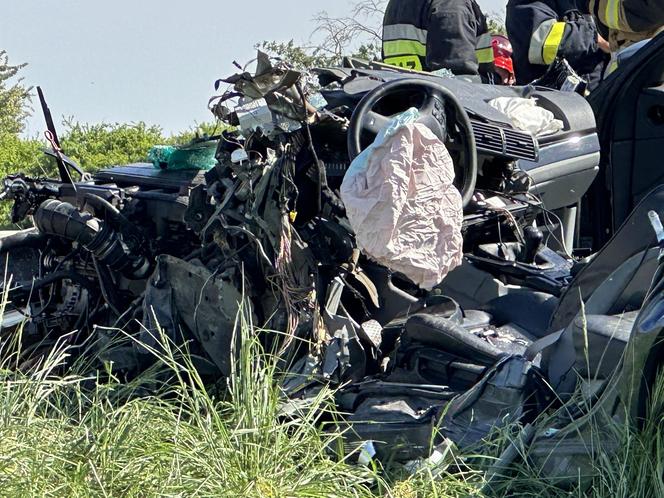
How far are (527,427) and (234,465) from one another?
88 cm

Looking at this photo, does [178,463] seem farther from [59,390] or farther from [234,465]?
[59,390]

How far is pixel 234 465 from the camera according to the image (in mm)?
2947

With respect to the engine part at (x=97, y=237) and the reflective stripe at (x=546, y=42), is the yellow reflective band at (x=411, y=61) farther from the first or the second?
the engine part at (x=97, y=237)

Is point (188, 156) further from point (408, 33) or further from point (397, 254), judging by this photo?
point (408, 33)

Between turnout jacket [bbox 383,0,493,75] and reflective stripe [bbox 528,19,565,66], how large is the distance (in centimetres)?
44

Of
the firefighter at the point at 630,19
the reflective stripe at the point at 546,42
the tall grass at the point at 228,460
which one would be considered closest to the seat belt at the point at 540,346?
the tall grass at the point at 228,460

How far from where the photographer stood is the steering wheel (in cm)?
419

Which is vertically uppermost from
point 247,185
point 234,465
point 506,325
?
point 247,185

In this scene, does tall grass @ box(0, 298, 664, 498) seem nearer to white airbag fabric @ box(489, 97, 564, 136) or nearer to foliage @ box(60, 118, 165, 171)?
white airbag fabric @ box(489, 97, 564, 136)

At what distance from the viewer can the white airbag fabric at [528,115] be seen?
201 inches

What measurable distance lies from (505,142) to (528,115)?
544 millimetres

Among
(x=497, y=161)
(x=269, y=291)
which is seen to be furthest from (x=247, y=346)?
(x=497, y=161)

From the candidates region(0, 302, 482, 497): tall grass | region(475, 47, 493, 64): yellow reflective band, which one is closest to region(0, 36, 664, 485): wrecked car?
region(0, 302, 482, 497): tall grass

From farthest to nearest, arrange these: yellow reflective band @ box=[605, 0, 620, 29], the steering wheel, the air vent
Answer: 1. yellow reflective band @ box=[605, 0, 620, 29]
2. the air vent
3. the steering wheel
